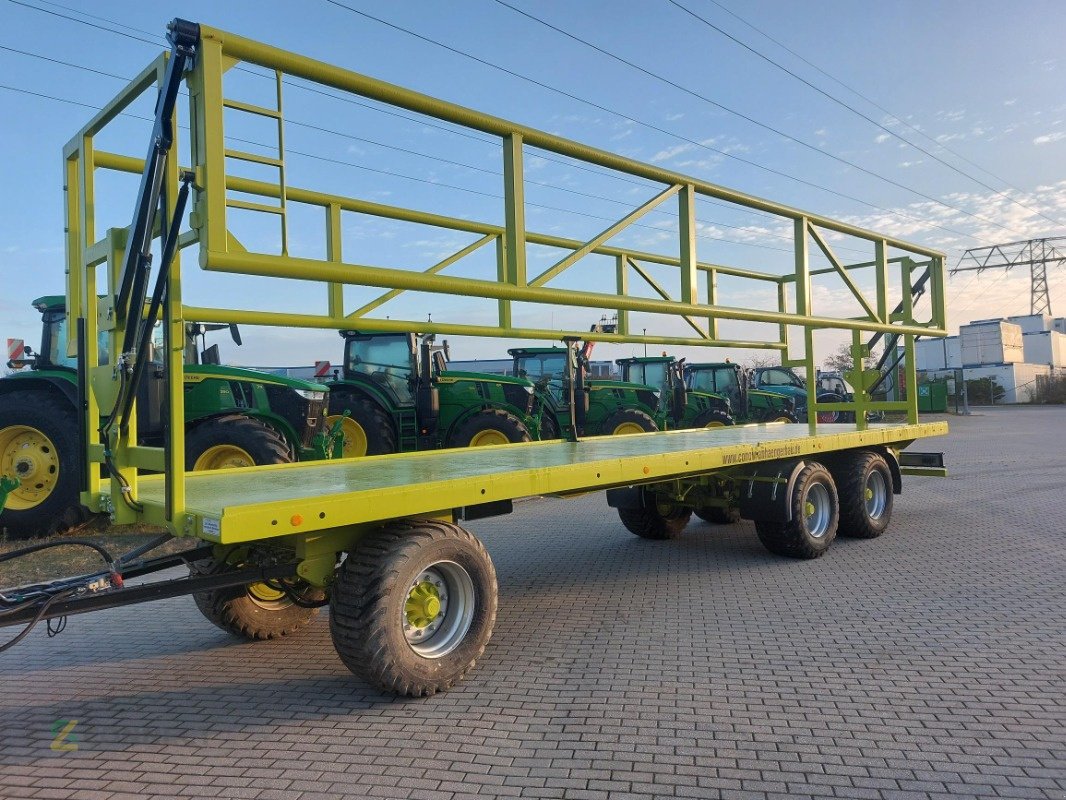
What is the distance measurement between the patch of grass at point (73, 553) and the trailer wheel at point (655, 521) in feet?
14.7

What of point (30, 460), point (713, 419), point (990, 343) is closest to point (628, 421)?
point (713, 419)

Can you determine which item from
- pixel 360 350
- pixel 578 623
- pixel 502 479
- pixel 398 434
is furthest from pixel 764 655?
pixel 360 350

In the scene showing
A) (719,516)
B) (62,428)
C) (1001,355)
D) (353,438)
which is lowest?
(719,516)

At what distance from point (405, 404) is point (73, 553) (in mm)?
5230

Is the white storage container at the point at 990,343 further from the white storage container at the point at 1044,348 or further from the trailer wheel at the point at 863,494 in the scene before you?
the trailer wheel at the point at 863,494

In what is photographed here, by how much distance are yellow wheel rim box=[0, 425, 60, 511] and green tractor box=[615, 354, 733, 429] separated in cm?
1167

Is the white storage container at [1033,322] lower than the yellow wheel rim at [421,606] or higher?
higher

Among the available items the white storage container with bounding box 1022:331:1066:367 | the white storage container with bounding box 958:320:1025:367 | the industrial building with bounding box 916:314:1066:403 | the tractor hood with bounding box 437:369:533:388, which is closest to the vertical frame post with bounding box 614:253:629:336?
the tractor hood with bounding box 437:369:533:388

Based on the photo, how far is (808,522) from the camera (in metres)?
7.51

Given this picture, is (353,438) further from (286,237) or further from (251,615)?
(286,237)

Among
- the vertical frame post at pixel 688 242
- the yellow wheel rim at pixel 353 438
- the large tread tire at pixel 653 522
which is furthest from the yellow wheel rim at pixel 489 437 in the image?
Answer: the vertical frame post at pixel 688 242

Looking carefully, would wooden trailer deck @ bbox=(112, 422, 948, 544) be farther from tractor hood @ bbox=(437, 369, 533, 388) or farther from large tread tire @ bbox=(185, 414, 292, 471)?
tractor hood @ bbox=(437, 369, 533, 388)

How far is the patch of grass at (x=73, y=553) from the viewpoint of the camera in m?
7.14

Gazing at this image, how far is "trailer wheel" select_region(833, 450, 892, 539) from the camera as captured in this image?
319 inches
